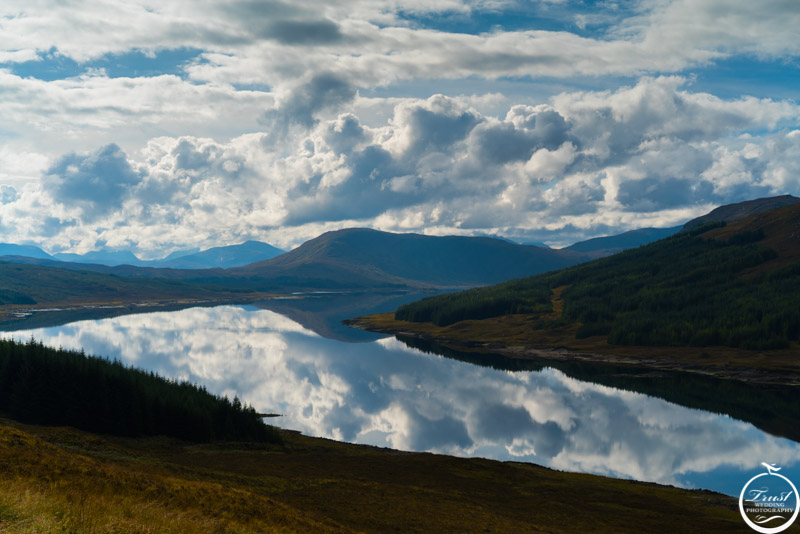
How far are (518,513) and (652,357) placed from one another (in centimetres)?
12789

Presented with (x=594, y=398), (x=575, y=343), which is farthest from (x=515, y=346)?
(x=594, y=398)

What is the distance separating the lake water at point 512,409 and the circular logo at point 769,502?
1859 millimetres

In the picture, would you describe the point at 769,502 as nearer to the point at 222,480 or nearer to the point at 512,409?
the point at 512,409

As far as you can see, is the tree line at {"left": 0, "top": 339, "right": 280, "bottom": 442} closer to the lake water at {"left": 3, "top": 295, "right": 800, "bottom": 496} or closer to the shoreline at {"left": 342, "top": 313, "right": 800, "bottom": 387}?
the lake water at {"left": 3, "top": 295, "right": 800, "bottom": 496}

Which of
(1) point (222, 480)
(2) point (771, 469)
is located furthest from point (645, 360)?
(1) point (222, 480)

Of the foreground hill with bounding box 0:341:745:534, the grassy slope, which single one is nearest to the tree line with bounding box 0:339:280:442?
the foreground hill with bounding box 0:341:745:534

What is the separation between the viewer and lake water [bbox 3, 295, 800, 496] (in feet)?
247

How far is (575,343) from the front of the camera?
599 feet

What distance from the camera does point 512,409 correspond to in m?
105

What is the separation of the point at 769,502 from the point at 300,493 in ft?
156

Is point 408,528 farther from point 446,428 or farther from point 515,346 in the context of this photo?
point 515,346

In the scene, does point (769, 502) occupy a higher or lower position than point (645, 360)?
lower

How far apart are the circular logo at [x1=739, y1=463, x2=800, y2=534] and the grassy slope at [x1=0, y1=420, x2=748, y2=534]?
5.14ft

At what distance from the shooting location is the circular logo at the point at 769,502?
4318 centimetres
